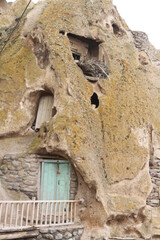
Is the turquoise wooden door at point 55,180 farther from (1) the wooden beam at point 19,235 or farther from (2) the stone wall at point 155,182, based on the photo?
(2) the stone wall at point 155,182

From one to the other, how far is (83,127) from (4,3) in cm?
1730

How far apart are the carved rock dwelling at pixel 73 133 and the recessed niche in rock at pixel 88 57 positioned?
0.18 feet

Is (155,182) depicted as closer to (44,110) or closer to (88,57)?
(44,110)

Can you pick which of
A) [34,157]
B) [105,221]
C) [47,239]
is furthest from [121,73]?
[47,239]

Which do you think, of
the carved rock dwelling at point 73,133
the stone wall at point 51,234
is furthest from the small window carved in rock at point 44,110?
the stone wall at point 51,234

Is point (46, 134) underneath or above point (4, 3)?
underneath

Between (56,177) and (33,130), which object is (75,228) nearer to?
(56,177)

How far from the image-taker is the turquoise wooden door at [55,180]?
1023 centimetres

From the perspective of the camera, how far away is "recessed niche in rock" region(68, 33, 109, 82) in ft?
40.2

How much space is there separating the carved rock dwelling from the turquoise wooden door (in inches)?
1.5

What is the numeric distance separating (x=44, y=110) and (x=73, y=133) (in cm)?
268

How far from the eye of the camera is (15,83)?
11.9 metres

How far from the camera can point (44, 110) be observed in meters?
11.9

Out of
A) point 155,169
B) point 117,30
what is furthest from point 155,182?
point 117,30
